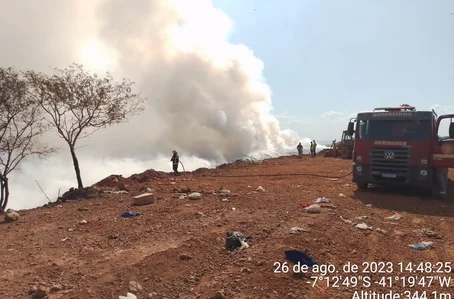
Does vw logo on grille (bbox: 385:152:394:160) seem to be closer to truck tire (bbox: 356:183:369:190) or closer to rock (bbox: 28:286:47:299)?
truck tire (bbox: 356:183:369:190)

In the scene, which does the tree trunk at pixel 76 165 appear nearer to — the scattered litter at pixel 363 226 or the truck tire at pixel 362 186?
the truck tire at pixel 362 186

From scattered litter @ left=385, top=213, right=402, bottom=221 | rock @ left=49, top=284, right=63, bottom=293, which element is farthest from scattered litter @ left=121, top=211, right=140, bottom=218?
scattered litter @ left=385, top=213, right=402, bottom=221

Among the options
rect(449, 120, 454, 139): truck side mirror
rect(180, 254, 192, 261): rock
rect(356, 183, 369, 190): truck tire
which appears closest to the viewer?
rect(180, 254, 192, 261): rock

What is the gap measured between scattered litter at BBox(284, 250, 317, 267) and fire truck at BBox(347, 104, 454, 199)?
6.49 metres

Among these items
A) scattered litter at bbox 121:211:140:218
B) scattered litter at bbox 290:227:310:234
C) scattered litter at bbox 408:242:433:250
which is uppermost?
scattered litter at bbox 121:211:140:218

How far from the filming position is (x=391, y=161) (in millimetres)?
10383

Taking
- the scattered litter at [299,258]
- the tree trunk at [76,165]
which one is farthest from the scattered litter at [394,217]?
the tree trunk at [76,165]

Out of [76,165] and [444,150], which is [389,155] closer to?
[444,150]

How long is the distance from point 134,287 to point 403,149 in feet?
28.4

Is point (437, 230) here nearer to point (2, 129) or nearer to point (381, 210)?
point (381, 210)

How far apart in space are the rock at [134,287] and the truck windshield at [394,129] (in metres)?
8.53

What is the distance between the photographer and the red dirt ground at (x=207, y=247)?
450cm

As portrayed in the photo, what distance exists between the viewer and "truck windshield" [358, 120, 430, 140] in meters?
10.1

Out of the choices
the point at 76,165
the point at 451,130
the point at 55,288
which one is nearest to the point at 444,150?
the point at 451,130
